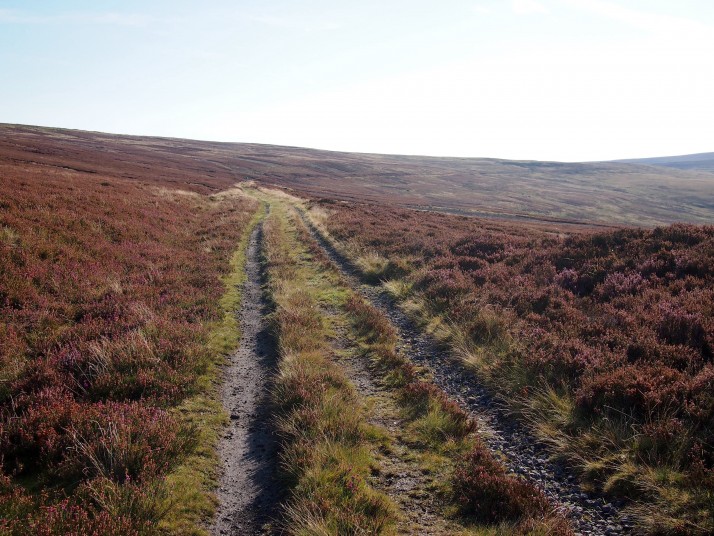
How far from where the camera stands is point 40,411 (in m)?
6.21

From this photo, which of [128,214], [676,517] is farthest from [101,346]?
[128,214]

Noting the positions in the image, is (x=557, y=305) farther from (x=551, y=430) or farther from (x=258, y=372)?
(x=258, y=372)

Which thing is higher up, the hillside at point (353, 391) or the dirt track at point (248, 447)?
the hillside at point (353, 391)

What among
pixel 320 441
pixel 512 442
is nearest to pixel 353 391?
pixel 320 441

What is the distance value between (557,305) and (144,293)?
1299 centimetres

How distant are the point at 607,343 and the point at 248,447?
26.6 ft

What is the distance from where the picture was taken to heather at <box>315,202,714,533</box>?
18.8 feet

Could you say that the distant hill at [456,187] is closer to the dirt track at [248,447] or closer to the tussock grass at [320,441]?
the tussock grass at [320,441]

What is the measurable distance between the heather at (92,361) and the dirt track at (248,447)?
71 cm

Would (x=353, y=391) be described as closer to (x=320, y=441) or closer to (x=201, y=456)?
(x=320, y=441)

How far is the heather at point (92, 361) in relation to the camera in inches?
197

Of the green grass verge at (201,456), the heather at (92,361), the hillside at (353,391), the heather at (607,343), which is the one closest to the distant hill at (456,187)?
the heather at (607,343)

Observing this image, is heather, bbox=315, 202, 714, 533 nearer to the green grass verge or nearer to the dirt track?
the dirt track

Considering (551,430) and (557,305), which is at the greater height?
(557,305)
